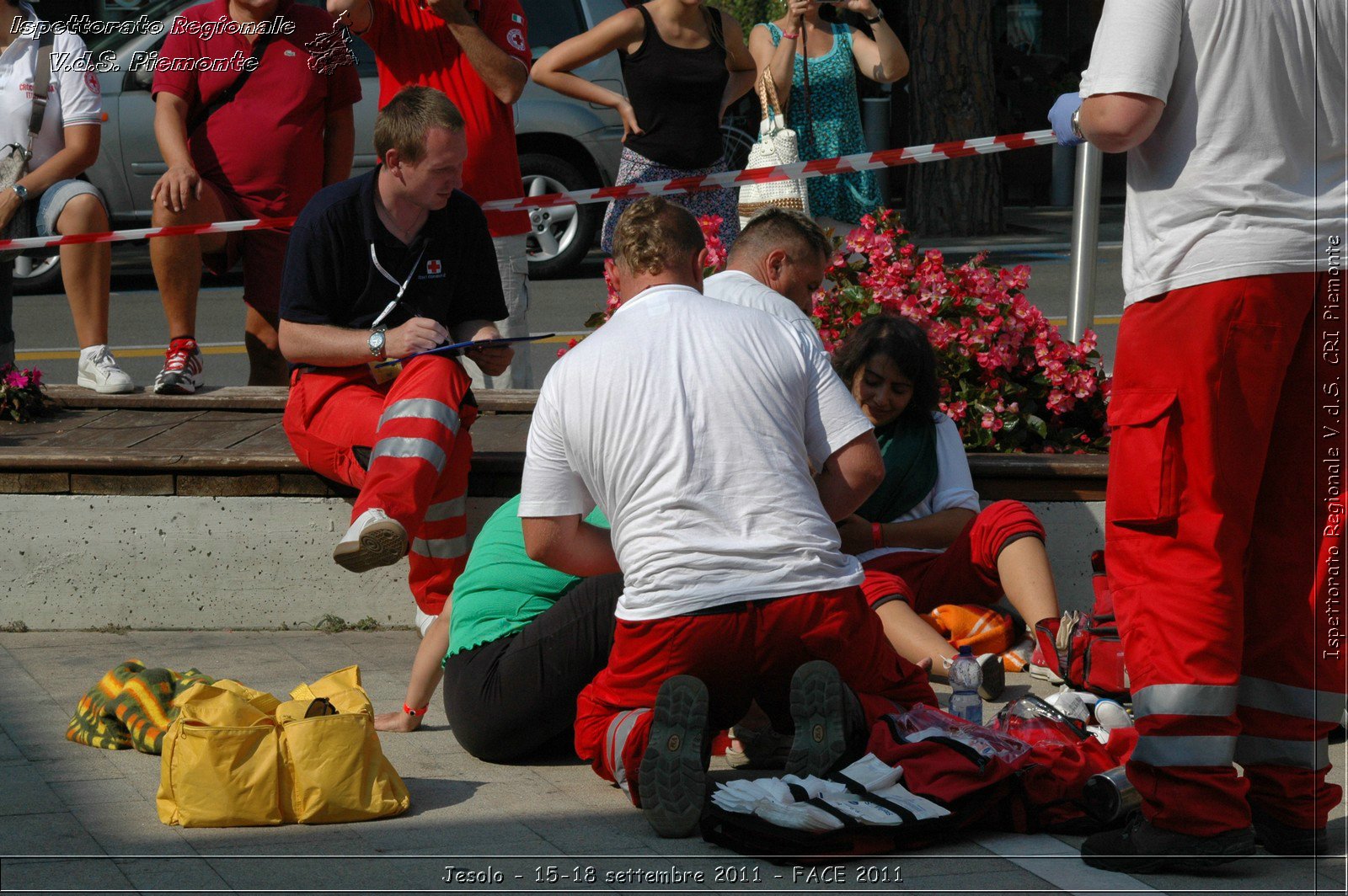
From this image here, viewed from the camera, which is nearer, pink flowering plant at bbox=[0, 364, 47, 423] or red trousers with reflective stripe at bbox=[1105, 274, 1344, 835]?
red trousers with reflective stripe at bbox=[1105, 274, 1344, 835]

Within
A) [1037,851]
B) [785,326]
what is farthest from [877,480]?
[1037,851]

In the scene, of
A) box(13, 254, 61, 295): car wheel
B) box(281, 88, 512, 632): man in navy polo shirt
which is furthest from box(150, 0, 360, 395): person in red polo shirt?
box(13, 254, 61, 295): car wheel

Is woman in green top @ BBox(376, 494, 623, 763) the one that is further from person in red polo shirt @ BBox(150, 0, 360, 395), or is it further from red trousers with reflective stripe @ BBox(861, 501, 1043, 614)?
person in red polo shirt @ BBox(150, 0, 360, 395)

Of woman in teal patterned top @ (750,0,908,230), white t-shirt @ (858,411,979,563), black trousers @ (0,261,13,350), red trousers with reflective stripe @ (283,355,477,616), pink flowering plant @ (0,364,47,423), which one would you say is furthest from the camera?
woman in teal patterned top @ (750,0,908,230)

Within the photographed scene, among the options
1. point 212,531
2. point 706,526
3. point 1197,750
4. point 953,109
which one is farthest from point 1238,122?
point 953,109

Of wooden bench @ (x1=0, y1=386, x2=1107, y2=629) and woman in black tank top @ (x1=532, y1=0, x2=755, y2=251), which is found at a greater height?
woman in black tank top @ (x1=532, y1=0, x2=755, y2=251)

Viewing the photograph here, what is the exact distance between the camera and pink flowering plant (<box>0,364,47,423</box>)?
5969mm

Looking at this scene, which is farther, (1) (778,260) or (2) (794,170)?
(2) (794,170)

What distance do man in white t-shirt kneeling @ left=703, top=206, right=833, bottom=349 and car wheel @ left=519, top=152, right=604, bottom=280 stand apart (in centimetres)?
815

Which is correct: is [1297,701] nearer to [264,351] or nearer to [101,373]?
[264,351]

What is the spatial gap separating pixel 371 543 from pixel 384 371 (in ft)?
2.58

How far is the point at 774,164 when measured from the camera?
707 centimetres

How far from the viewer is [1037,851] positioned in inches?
135

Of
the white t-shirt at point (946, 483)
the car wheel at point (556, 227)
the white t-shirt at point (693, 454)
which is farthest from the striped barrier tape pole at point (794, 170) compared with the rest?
the car wheel at point (556, 227)
